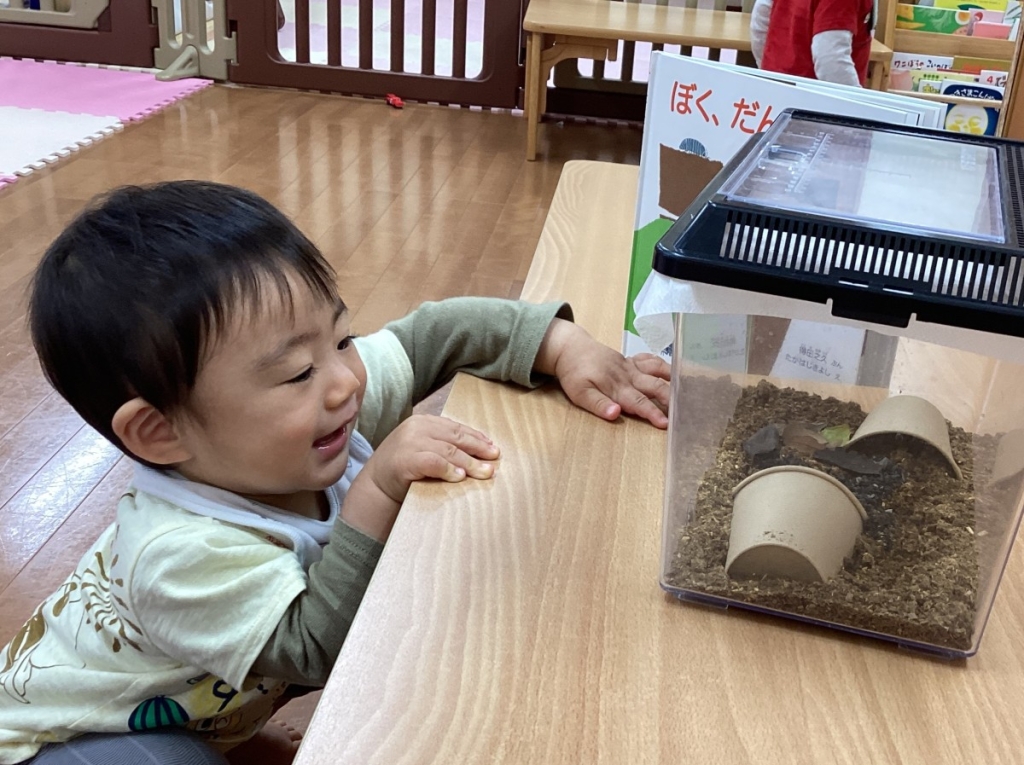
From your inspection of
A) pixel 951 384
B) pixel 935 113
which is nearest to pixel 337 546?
pixel 951 384

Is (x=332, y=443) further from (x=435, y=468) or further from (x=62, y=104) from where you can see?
(x=62, y=104)

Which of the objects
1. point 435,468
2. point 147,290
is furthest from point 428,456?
point 147,290

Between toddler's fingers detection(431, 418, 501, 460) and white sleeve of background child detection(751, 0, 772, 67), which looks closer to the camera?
toddler's fingers detection(431, 418, 501, 460)

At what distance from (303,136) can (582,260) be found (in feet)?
8.48

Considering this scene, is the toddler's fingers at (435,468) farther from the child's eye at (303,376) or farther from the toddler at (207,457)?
the child's eye at (303,376)

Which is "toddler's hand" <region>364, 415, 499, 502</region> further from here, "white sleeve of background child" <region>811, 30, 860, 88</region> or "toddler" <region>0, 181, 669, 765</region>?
"white sleeve of background child" <region>811, 30, 860, 88</region>

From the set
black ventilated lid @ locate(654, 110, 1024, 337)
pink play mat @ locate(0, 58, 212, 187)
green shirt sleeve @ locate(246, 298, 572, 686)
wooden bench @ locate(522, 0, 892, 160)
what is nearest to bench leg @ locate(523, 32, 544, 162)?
wooden bench @ locate(522, 0, 892, 160)

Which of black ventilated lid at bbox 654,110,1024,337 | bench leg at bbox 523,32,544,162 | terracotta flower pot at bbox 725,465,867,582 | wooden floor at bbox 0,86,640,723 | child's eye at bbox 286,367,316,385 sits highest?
black ventilated lid at bbox 654,110,1024,337

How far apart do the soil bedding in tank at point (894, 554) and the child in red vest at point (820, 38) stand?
182 centimetres

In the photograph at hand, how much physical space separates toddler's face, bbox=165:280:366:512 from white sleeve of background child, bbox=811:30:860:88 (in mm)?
1863

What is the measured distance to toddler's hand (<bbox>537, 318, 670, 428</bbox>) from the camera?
74 centimetres

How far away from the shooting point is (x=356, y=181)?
2986mm

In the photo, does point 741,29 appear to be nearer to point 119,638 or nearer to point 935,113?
point 935,113

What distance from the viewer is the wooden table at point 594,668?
0.46 m
